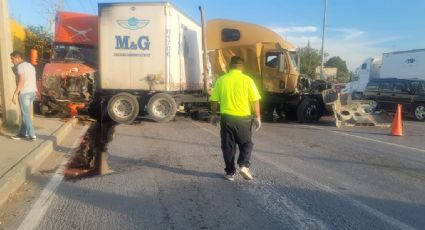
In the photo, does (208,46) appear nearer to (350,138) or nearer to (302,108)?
(302,108)

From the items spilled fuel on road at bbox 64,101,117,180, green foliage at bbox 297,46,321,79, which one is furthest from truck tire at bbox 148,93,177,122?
green foliage at bbox 297,46,321,79

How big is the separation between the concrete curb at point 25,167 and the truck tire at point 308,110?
8.51 meters

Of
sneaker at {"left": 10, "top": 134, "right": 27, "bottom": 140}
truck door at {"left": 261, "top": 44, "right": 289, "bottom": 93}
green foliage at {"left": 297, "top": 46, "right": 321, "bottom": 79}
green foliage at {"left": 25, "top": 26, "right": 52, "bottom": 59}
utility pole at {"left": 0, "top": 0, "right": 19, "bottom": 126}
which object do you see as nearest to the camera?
sneaker at {"left": 10, "top": 134, "right": 27, "bottom": 140}

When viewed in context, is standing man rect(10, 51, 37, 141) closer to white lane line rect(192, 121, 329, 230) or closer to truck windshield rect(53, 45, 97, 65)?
white lane line rect(192, 121, 329, 230)

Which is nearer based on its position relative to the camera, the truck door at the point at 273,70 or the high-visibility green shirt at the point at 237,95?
the high-visibility green shirt at the point at 237,95

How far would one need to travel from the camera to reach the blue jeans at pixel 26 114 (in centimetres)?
935

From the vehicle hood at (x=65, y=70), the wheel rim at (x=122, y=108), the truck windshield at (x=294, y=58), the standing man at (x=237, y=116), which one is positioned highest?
the truck windshield at (x=294, y=58)

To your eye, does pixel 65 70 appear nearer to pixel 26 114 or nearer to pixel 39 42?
pixel 26 114

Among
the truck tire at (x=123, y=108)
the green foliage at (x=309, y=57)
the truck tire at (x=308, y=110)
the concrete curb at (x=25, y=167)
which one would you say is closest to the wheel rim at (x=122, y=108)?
the truck tire at (x=123, y=108)

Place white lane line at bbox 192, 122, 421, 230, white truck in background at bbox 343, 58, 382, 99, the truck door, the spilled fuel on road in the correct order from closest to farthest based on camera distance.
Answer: white lane line at bbox 192, 122, 421, 230 < the spilled fuel on road < the truck door < white truck in background at bbox 343, 58, 382, 99

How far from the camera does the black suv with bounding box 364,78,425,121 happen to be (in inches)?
746

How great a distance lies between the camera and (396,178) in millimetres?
7152

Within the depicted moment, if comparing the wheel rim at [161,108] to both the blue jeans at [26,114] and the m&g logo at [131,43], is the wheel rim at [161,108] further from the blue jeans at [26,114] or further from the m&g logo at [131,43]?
the blue jeans at [26,114]

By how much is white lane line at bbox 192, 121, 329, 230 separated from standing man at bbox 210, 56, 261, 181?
1.65ft
